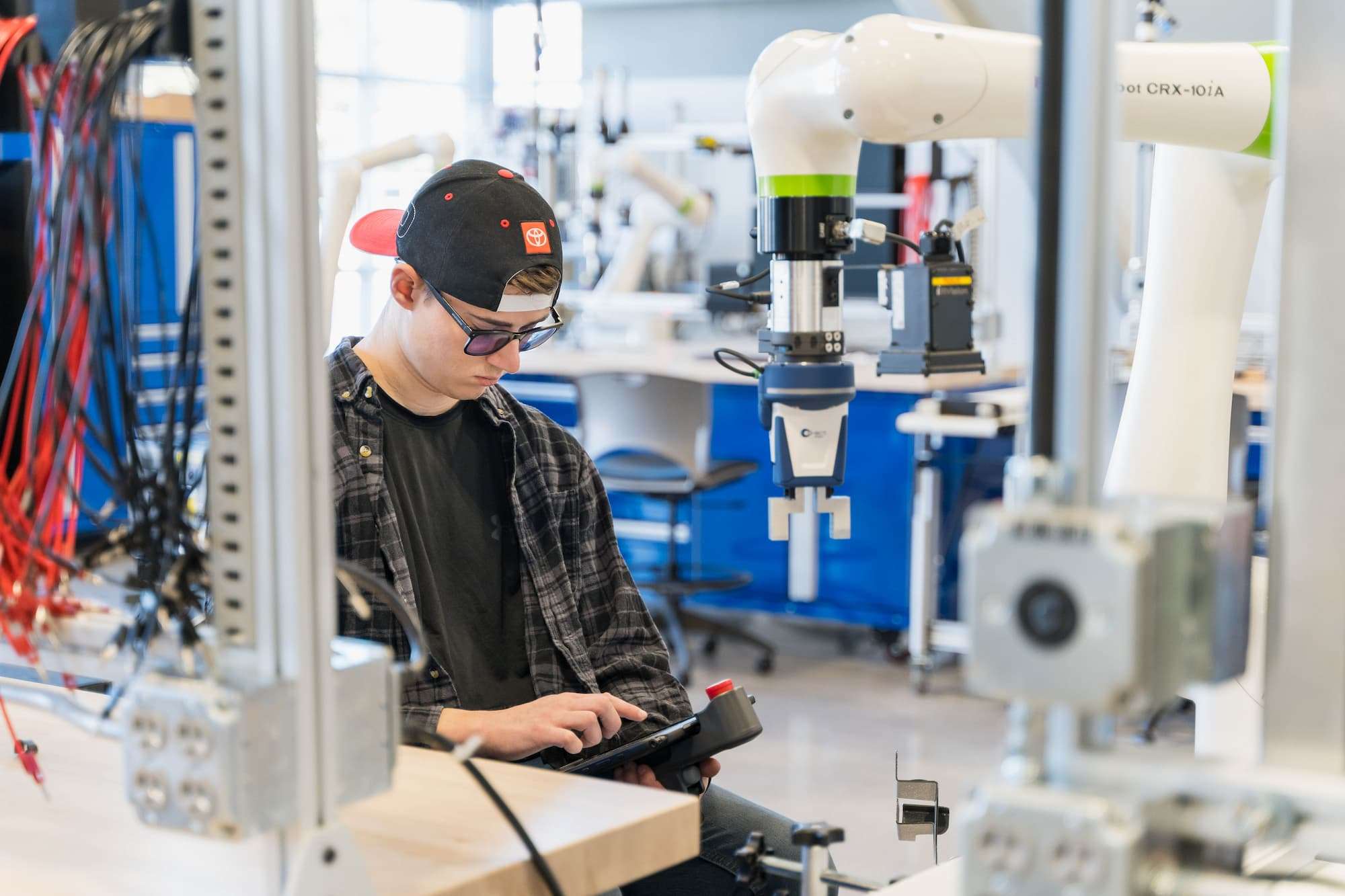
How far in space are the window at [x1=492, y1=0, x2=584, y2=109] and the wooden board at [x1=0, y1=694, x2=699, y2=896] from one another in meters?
8.38

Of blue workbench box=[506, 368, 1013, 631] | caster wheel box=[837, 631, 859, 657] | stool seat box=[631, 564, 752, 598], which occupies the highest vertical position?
blue workbench box=[506, 368, 1013, 631]

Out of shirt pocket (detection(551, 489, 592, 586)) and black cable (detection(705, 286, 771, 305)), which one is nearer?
black cable (detection(705, 286, 771, 305))

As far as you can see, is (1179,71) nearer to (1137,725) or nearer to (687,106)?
(1137,725)

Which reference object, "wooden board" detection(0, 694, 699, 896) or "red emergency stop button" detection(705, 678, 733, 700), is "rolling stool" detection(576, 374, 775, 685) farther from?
"wooden board" detection(0, 694, 699, 896)

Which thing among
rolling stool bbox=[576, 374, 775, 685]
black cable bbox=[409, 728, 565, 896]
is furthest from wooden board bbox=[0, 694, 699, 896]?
rolling stool bbox=[576, 374, 775, 685]

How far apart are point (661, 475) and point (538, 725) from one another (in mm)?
3090

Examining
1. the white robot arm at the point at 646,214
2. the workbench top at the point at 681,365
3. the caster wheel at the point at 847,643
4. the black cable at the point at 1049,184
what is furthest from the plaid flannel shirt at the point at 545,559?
the white robot arm at the point at 646,214

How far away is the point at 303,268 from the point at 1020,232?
4.71m

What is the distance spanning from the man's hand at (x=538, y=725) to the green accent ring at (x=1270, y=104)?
96cm

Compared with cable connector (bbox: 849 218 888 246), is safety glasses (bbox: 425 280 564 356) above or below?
below

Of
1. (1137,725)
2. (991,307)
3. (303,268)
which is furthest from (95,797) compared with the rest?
(991,307)

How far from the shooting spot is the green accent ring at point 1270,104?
1684 millimetres

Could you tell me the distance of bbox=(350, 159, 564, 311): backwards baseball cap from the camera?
1.85 meters

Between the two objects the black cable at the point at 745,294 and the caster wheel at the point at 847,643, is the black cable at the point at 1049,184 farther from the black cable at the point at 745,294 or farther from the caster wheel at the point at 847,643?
the caster wheel at the point at 847,643
